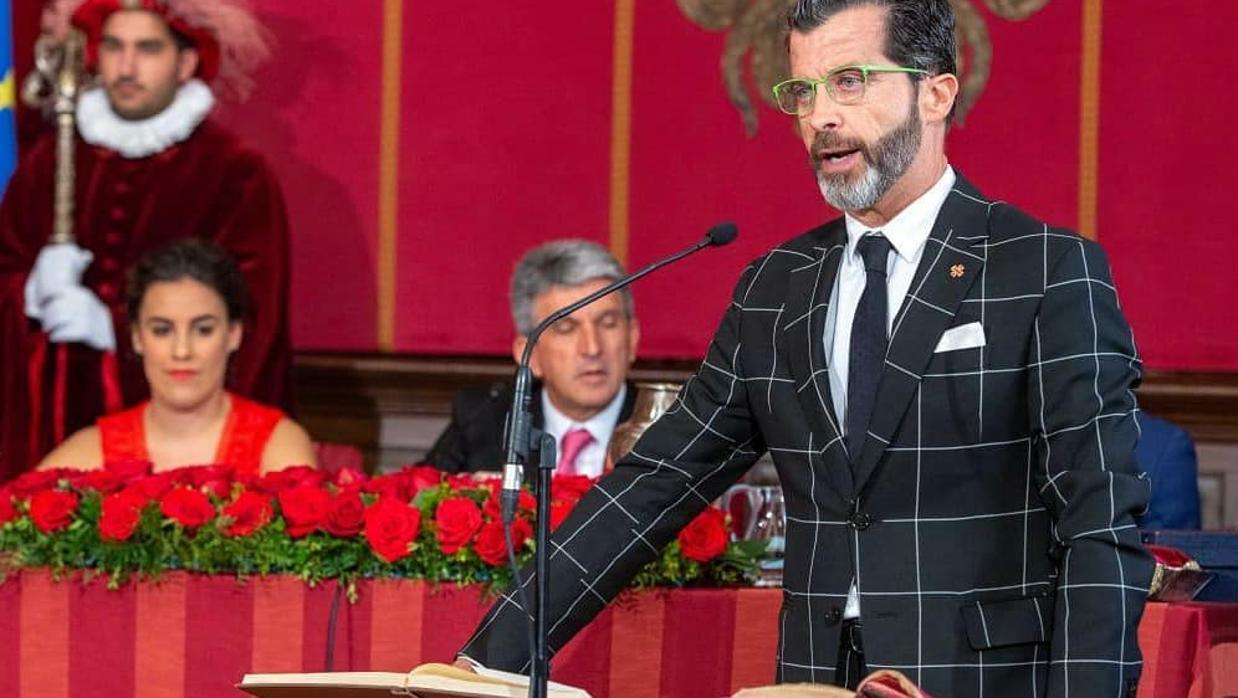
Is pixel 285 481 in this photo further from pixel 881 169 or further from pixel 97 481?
pixel 881 169

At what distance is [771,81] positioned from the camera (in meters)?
5.17

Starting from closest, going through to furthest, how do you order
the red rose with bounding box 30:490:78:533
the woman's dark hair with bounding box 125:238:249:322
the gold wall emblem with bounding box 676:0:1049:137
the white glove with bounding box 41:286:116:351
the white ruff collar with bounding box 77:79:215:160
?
the red rose with bounding box 30:490:78:533 < the woman's dark hair with bounding box 125:238:249:322 < the white glove with bounding box 41:286:116:351 < the white ruff collar with bounding box 77:79:215:160 < the gold wall emblem with bounding box 676:0:1049:137

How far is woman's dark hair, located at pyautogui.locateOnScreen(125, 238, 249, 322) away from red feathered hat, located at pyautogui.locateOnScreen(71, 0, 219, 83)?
752 millimetres

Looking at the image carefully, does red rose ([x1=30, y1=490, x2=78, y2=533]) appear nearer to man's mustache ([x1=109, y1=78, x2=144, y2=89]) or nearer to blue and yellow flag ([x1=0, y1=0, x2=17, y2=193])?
man's mustache ([x1=109, y1=78, x2=144, y2=89])

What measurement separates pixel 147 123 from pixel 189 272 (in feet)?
2.44

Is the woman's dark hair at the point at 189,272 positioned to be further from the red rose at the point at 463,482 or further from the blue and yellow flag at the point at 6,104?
the red rose at the point at 463,482

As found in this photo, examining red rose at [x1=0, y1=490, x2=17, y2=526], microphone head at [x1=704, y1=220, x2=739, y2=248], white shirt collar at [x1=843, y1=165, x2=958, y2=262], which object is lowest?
red rose at [x1=0, y1=490, x2=17, y2=526]

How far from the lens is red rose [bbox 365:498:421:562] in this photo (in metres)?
3.07

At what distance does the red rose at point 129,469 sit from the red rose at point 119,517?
0.08m

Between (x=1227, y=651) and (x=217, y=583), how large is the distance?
1.48 meters

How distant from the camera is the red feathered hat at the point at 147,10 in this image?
4906 mm

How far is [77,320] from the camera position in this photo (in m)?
4.85

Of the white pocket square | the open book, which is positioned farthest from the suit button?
the open book

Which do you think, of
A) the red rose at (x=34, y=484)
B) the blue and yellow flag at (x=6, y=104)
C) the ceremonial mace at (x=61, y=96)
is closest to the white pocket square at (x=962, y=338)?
the red rose at (x=34, y=484)
